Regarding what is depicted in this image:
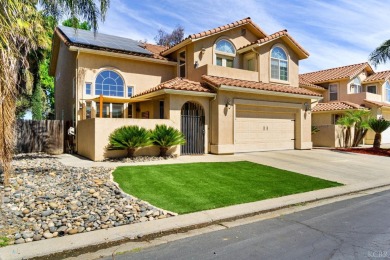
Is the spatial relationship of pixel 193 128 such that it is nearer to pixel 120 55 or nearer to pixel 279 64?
pixel 120 55

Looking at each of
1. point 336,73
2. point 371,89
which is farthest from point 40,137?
point 371,89

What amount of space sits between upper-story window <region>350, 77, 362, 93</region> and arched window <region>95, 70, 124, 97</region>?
76.6 ft

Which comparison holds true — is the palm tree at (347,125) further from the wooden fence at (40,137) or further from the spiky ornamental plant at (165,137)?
the wooden fence at (40,137)

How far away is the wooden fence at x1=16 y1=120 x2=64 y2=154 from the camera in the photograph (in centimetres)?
1647

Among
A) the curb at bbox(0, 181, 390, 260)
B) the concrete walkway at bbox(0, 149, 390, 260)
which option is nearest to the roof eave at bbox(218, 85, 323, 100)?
the concrete walkway at bbox(0, 149, 390, 260)

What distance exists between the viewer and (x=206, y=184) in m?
9.05

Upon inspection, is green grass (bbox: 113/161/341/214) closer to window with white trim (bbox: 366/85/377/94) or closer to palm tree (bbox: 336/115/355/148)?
palm tree (bbox: 336/115/355/148)

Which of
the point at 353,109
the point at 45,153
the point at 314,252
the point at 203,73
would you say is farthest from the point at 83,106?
the point at 353,109

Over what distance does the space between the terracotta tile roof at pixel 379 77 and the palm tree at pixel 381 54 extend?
7.35 meters

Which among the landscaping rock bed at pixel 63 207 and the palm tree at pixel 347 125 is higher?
the palm tree at pixel 347 125

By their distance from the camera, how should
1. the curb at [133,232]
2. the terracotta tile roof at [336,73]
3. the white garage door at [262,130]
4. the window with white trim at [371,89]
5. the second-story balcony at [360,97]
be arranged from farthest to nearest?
the window with white trim at [371,89] → the terracotta tile roof at [336,73] → the second-story balcony at [360,97] → the white garage door at [262,130] → the curb at [133,232]

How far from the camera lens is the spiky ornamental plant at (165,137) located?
44.9 ft

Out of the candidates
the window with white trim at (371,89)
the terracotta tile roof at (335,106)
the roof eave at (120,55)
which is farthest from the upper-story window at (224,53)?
the window with white trim at (371,89)

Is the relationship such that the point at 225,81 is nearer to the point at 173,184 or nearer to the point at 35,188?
the point at 173,184
